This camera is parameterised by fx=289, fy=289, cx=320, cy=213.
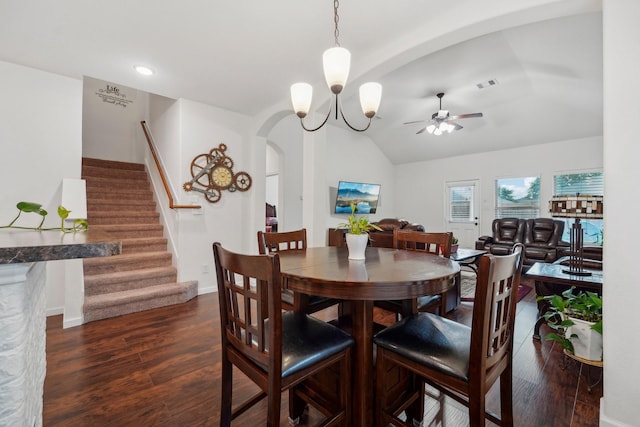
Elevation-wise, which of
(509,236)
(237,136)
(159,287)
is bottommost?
(159,287)

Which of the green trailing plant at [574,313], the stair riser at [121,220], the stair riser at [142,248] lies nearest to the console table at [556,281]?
the green trailing plant at [574,313]

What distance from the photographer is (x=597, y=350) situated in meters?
1.86

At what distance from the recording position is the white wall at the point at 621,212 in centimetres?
134

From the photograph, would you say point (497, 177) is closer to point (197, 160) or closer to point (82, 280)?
point (197, 160)

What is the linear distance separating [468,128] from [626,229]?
18.4 feet

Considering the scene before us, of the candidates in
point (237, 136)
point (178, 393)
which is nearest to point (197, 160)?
point (237, 136)

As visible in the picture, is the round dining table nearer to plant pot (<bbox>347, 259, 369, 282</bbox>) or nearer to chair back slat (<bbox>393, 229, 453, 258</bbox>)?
plant pot (<bbox>347, 259, 369, 282</bbox>)

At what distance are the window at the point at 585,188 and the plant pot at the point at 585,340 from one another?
4651mm

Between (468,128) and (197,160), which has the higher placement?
(468,128)

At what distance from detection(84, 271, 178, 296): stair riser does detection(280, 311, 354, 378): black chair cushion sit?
8.96ft

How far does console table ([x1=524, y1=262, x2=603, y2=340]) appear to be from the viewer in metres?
2.51

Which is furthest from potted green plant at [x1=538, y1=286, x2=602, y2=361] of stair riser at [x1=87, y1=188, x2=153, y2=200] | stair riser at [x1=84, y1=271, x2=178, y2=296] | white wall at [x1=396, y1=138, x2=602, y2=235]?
stair riser at [x1=87, y1=188, x2=153, y2=200]

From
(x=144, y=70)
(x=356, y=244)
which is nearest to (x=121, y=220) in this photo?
(x=144, y=70)

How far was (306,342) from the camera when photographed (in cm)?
128
